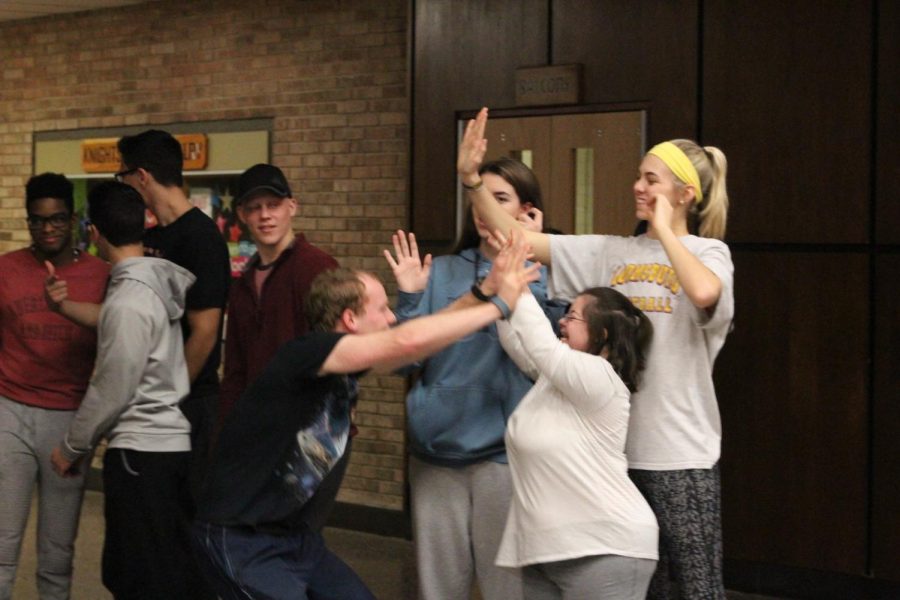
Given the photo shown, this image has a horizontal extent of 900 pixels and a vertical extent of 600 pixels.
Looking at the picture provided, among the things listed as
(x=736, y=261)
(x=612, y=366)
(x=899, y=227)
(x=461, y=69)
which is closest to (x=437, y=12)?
(x=461, y=69)

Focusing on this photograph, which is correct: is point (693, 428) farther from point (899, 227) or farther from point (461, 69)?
point (461, 69)

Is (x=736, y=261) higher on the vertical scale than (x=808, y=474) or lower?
higher

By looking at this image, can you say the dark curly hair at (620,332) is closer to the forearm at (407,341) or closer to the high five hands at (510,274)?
the high five hands at (510,274)

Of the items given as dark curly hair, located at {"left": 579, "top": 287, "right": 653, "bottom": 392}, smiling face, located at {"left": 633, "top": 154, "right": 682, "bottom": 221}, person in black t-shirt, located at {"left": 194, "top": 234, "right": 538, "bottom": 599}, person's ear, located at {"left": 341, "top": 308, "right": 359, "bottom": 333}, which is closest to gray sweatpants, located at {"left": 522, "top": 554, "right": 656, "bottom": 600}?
dark curly hair, located at {"left": 579, "top": 287, "right": 653, "bottom": 392}

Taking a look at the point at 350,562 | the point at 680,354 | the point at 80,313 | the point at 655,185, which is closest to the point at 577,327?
the point at 680,354

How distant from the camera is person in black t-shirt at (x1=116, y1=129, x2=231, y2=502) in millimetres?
4539

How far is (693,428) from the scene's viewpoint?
3.14 meters

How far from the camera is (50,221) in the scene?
4590 mm

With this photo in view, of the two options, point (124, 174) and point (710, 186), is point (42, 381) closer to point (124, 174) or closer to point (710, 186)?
point (124, 174)

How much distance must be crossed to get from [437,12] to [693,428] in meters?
3.91

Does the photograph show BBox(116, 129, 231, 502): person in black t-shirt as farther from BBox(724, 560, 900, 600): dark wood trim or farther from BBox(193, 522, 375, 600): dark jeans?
BBox(724, 560, 900, 600): dark wood trim

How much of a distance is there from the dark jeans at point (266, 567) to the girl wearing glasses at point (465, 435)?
45cm

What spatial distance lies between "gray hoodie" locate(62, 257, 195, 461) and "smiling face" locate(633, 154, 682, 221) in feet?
6.14

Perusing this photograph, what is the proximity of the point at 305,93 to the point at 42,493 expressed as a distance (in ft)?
12.1
